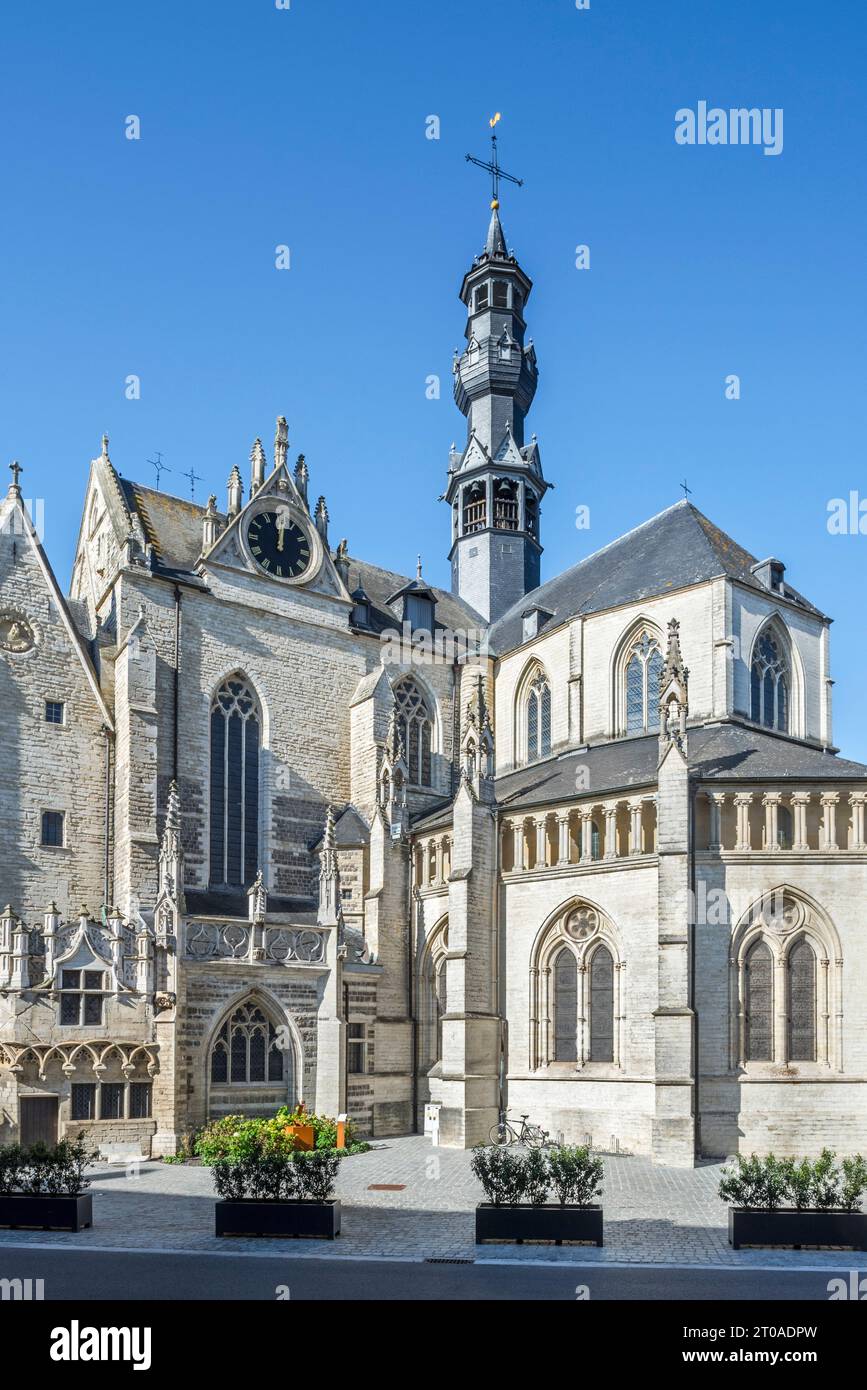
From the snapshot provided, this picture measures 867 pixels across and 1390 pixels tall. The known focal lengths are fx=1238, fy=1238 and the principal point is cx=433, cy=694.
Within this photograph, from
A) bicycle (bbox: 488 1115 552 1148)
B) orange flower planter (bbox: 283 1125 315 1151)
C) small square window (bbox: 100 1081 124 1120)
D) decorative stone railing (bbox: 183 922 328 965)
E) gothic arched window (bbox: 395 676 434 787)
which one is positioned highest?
gothic arched window (bbox: 395 676 434 787)

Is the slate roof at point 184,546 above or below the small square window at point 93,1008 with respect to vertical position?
above

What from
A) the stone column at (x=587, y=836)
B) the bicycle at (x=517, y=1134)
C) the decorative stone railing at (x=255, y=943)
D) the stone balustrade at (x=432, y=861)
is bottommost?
the bicycle at (x=517, y=1134)

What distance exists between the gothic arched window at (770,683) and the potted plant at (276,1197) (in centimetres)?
2123

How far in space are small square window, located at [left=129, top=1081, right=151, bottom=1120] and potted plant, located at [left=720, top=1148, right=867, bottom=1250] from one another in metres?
14.6

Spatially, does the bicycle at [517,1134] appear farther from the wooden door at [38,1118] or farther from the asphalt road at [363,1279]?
the asphalt road at [363,1279]

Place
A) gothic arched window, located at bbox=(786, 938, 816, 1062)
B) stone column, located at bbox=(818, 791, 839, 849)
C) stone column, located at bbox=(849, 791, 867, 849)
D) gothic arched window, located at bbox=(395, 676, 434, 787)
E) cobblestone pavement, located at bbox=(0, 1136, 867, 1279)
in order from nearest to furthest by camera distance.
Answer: cobblestone pavement, located at bbox=(0, 1136, 867, 1279), gothic arched window, located at bbox=(786, 938, 816, 1062), stone column, located at bbox=(849, 791, 867, 849), stone column, located at bbox=(818, 791, 839, 849), gothic arched window, located at bbox=(395, 676, 434, 787)

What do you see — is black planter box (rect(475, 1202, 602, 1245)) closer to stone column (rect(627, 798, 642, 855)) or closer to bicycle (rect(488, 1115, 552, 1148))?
bicycle (rect(488, 1115, 552, 1148))

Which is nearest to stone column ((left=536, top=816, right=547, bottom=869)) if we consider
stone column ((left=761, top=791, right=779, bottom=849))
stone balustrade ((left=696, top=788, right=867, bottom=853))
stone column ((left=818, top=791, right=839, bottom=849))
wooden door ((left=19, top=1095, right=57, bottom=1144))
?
stone balustrade ((left=696, top=788, right=867, bottom=853))

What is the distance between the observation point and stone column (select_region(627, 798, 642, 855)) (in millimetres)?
28594

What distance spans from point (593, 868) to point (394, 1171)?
8.36 m

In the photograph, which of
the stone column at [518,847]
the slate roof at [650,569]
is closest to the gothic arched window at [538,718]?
the slate roof at [650,569]

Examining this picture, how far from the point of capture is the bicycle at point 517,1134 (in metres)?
27.9

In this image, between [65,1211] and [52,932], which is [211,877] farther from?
[65,1211]

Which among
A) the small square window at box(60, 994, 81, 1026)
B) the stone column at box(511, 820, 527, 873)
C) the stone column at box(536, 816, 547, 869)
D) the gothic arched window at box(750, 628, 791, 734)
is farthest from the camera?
the gothic arched window at box(750, 628, 791, 734)
